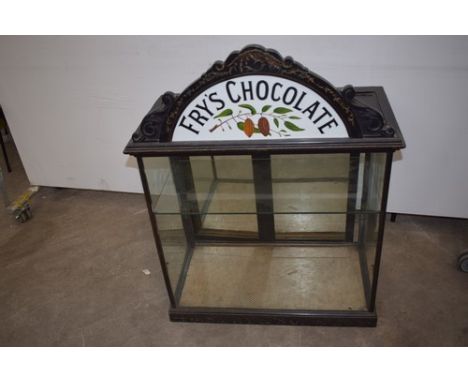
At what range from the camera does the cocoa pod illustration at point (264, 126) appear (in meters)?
1.52

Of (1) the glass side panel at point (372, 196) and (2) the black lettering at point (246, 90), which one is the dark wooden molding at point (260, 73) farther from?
(1) the glass side panel at point (372, 196)

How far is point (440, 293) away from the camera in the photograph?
6.69 ft

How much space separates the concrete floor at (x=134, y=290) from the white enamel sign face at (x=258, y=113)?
890 millimetres

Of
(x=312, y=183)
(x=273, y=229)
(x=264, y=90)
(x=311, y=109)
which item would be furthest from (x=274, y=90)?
(x=273, y=229)

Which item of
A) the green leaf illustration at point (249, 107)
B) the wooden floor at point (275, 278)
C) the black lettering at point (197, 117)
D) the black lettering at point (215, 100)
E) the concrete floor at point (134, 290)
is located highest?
the black lettering at point (215, 100)

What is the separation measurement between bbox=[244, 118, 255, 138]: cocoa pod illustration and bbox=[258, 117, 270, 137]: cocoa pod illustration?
27 millimetres

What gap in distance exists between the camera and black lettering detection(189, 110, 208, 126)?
60.4 inches

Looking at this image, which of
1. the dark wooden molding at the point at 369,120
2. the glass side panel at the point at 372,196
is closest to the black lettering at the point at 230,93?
the dark wooden molding at the point at 369,120

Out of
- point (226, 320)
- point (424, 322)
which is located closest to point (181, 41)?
point (226, 320)

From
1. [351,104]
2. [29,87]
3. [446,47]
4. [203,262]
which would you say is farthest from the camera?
[29,87]

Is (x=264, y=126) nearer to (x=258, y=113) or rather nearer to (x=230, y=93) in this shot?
(x=258, y=113)

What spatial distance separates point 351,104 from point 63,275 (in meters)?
1.70

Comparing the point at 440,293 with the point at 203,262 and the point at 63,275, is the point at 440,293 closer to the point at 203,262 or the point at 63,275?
the point at 203,262

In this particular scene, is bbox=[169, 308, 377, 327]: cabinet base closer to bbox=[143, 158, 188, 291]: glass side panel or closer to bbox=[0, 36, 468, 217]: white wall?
bbox=[143, 158, 188, 291]: glass side panel
